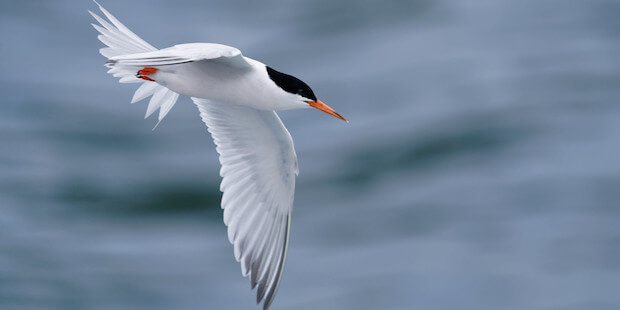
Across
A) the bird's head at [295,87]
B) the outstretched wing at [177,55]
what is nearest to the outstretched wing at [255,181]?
the bird's head at [295,87]

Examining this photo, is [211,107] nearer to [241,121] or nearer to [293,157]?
[241,121]

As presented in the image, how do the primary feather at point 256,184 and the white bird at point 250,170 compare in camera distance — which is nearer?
the white bird at point 250,170

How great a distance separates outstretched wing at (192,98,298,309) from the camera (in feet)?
20.5

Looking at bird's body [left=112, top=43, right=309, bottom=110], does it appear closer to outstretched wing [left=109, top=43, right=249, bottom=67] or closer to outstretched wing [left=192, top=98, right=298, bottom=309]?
outstretched wing [left=109, top=43, right=249, bottom=67]

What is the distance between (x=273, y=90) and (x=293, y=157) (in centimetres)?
142

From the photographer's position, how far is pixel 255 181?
21.4 ft

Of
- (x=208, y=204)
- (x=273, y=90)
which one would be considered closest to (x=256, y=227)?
(x=273, y=90)

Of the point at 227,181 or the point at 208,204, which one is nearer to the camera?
the point at 227,181

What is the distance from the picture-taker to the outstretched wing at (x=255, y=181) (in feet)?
20.5

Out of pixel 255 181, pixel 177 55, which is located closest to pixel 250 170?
pixel 255 181

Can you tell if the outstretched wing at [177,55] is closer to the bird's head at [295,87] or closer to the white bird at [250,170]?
the bird's head at [295,87]

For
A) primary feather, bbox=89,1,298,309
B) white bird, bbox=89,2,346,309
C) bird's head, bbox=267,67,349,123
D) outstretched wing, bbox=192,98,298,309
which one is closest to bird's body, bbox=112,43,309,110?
bird's head, bbox=267,67,349,123

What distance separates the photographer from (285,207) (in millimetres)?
6504

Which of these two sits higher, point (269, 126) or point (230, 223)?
point (269, 126)
